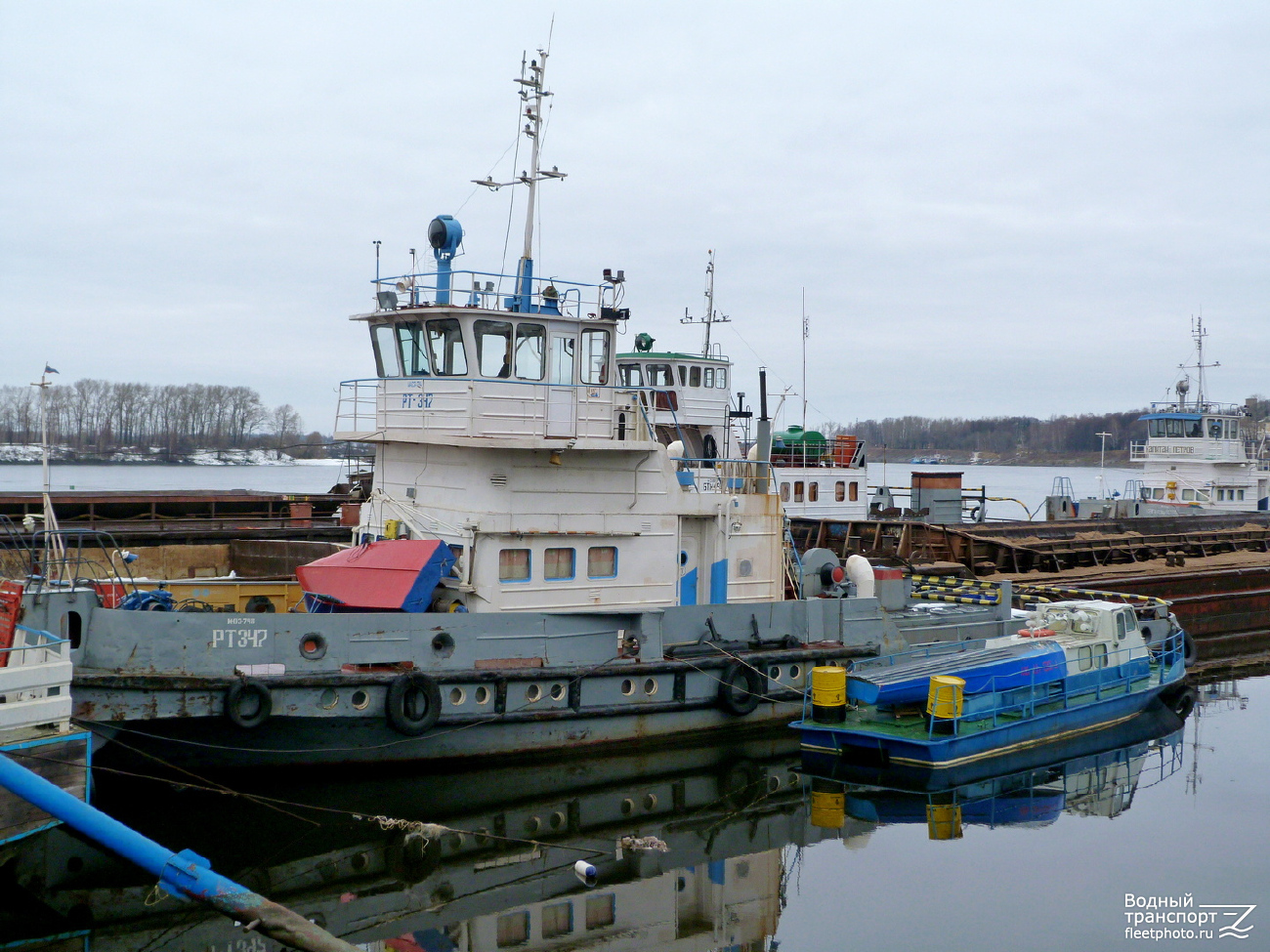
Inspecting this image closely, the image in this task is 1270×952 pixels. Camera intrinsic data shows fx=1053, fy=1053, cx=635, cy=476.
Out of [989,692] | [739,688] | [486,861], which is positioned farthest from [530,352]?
[989,692]

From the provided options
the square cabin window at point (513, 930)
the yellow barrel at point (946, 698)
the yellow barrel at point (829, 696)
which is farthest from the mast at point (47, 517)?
the yellow barrel at point (946, 698)

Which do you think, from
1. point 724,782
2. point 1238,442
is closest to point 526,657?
point 724,782

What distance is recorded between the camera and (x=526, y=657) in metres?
12.0

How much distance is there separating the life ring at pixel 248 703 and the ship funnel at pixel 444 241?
487cm

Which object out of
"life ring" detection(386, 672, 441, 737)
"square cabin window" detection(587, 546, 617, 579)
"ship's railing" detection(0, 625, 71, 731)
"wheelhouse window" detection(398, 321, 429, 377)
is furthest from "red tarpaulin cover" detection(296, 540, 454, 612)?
"ship's railing" detection(0, 625, 71, 731)

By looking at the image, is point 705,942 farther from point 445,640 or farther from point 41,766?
point 41,766

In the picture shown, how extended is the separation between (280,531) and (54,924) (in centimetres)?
1253

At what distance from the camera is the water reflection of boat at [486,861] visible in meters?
8.78

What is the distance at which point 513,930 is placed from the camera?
8.89m

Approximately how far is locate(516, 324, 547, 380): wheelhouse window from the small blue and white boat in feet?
16.8

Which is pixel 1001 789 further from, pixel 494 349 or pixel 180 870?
pixel 180 870

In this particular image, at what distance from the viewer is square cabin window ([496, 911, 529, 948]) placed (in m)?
8.72

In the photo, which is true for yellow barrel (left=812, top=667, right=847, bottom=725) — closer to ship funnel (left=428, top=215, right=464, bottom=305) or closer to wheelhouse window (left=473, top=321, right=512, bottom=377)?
wheelhouse window (left=473, top=321, right=512, bottom=377)

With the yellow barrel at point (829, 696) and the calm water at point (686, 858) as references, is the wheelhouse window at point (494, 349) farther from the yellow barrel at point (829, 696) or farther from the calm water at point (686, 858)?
the yellow barrel at point (829, 696)
